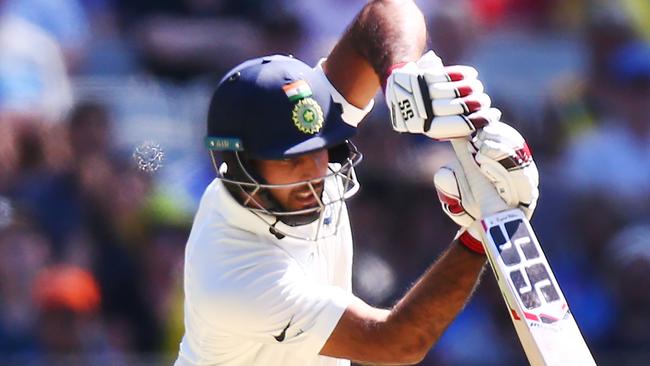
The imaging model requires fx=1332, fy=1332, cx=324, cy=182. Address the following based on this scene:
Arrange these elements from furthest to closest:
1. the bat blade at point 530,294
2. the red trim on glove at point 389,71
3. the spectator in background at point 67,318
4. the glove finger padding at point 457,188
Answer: the spectator in background at point 67,318
the red trim on glove at point 389,71
the glove finger padding at point 457,188
the bat blade at point 530,294

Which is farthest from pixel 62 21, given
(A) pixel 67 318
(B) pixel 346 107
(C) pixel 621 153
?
(B) pixel 346 107

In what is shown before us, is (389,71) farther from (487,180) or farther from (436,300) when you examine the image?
(436,300)

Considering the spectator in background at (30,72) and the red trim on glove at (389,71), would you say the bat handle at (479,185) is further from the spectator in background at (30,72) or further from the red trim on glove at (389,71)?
the spectator in background at (30,72)

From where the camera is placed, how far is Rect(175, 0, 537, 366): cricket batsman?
3.34 meters

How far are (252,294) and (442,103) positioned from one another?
0.74 meters

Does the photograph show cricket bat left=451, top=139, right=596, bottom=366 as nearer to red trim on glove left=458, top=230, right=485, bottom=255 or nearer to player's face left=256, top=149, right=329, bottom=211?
red trim on glove left=458, top=230, right=485, bottom=255

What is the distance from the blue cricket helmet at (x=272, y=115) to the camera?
351cm

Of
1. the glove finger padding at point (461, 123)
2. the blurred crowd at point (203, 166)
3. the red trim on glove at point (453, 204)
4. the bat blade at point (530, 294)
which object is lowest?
the blurred crowd at point (203, 166)

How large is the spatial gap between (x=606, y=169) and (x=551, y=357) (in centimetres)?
361

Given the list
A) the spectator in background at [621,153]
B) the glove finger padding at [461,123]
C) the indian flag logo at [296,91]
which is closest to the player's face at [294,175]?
the indian flag logo at [296,91]

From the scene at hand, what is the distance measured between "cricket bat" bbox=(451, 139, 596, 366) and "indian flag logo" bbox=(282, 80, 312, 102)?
56 cm

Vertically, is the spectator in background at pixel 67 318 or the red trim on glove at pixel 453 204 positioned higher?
the red trim on glove at pixel 453 204

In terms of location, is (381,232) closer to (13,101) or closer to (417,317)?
(13,101)

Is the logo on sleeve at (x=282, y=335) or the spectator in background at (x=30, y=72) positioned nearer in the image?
the logo on sleeve at (x=282, y=335)
